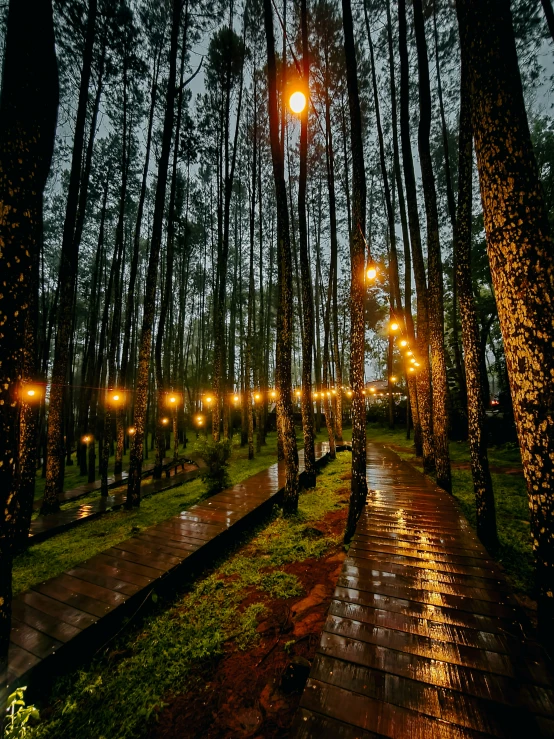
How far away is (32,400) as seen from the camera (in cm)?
548

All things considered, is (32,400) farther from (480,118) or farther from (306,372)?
(480,118)

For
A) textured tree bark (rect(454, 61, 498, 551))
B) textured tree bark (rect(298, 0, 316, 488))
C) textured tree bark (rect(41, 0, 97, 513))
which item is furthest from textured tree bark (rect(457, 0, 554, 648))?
textured tree bark (rect(41, 0, 97, 513))

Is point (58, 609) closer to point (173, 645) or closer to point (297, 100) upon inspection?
point (173, 645)

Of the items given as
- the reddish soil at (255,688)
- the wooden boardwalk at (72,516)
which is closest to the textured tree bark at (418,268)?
the reddish soil at (255,688)

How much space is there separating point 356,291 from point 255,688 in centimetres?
502

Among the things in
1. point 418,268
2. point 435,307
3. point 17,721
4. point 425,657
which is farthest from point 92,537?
point 418,268

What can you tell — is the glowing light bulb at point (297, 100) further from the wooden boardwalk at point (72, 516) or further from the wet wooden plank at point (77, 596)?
the wooden boardwalk at point (72, 516)

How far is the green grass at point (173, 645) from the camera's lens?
6.72 feet

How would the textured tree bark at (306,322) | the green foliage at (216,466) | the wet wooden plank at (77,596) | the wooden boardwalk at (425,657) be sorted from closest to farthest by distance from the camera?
the wooden boardwalk at (425,657)
the wet wooden plank at (77,596)
the textured tree bark at (306,322)
the green foliage at (216,466)

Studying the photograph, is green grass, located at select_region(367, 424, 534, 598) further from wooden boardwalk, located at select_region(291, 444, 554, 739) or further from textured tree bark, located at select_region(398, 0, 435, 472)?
textured tree bark, located at select_region(398, 0, 435, 472)

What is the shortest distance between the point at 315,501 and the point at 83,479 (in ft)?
39.6

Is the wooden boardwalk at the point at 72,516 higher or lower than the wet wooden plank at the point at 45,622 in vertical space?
lower

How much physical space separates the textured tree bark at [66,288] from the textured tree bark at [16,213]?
584cm

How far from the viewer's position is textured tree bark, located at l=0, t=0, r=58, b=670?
51.1 inches
